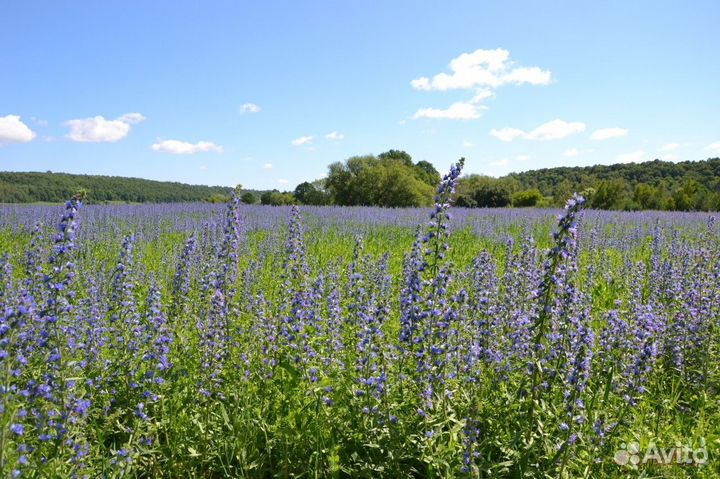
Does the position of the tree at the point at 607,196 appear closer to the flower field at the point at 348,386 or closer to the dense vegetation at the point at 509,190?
the dense vegetation at the point at 509,190

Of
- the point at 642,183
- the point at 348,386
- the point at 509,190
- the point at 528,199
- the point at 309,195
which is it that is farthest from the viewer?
the point at 309,195

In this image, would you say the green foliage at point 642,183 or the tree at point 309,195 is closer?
the green foliage at point 642,183

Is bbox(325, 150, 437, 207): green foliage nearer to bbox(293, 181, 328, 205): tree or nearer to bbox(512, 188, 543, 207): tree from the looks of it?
bbox(293, 181, 328, 205): tree

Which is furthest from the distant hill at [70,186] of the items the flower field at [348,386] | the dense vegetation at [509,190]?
the flower field at [348,386]

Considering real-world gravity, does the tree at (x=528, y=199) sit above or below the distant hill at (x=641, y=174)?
below

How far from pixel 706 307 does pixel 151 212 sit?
723 inches

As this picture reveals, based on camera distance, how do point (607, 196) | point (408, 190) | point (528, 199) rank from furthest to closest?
point (528, 199)
point (408, 190)
point (607, 196)

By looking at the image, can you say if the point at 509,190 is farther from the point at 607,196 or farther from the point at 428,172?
the point at 428,172

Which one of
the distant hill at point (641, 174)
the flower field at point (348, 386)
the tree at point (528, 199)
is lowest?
the flower field at point (348, 386)

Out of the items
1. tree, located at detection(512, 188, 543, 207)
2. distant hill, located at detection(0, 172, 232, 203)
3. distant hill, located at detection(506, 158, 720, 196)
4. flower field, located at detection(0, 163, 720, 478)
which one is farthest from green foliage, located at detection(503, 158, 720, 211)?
distant hill, located at detection(0, 172, 232, 203)

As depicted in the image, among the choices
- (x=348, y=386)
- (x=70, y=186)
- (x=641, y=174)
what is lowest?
(x=348, y=386)

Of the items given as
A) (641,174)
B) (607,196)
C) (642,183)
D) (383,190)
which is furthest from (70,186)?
(641,174)

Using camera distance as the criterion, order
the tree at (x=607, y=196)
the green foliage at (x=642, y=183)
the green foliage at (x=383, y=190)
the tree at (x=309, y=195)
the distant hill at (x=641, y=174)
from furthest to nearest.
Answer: the distant hill at (x=641, y=174)
the tree at (x=309, y=195)
the green foliage at (x=383, y=190)
the tree at (x=607, y=196)
the green foliage at (x=642, y=183)

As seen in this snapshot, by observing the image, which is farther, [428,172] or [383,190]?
[428,172]
